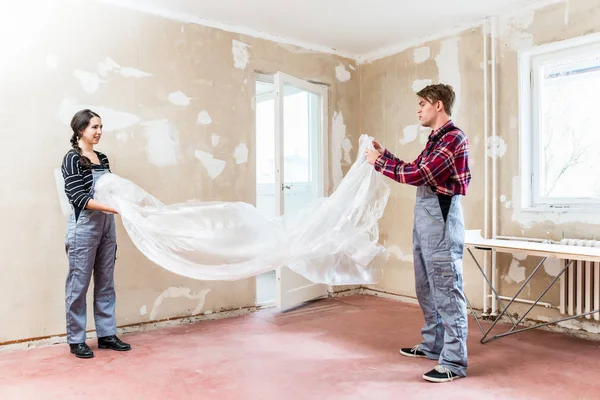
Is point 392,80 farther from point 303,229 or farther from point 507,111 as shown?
point 303,229

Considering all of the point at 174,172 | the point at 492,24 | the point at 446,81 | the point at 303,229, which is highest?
the point at 492,24

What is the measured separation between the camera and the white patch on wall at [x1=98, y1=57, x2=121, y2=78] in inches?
135

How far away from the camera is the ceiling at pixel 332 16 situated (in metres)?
3.64

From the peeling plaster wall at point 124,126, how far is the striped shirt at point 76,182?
1.57 feet

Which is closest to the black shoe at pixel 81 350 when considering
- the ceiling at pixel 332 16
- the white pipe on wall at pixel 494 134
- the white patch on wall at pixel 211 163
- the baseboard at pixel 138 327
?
the baseboard at pixel 138 327

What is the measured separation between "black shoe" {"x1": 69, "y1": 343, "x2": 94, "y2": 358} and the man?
1997 millimetres

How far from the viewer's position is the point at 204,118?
394 centimetres

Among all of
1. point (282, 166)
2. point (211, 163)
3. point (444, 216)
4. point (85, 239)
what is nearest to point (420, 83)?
point (282, 166)

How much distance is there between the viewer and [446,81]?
430cm

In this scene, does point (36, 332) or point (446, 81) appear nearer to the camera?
point (36, 332)

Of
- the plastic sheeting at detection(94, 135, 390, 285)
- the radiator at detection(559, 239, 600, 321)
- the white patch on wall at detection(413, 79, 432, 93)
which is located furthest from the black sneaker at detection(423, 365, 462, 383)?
the white patch on wall at detection(413, 79, 432, 93)

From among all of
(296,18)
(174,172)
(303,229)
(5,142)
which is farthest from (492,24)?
(5,142)

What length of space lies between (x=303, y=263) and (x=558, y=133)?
2.34 meters

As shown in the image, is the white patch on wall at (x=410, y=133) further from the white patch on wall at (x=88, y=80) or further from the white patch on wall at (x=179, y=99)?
the white patch on wall at (x=88, y=80)
